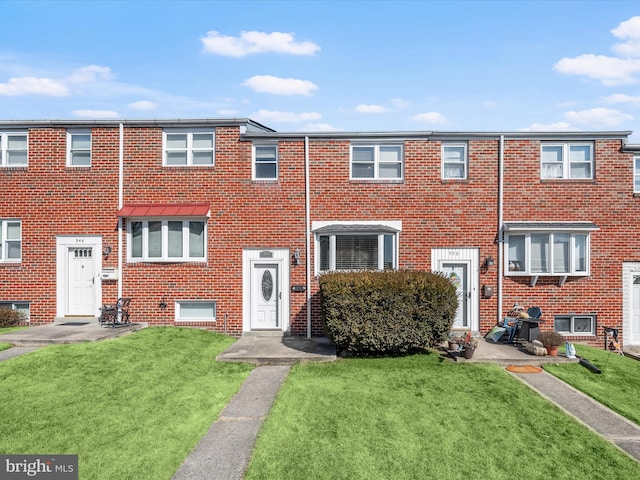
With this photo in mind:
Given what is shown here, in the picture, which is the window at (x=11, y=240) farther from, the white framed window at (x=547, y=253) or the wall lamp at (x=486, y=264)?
the white framed window at (x=547, y=253)

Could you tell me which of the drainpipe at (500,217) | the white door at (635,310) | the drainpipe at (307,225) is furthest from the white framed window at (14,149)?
the white door at (635,310)

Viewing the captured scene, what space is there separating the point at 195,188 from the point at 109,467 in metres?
8.52

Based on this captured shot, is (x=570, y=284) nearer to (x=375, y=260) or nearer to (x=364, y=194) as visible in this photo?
(x=375, y=260)

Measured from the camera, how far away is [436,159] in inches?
467

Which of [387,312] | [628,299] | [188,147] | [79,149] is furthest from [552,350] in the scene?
[79,149]

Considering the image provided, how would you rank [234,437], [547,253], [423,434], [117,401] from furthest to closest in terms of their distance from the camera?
[547,253]
[117,401]
[423,434]
[234,437]

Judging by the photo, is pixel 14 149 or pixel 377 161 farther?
pixel 14 149

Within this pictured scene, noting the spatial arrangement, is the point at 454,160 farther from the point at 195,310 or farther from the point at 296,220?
the point at 195,310

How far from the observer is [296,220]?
11.8 metres

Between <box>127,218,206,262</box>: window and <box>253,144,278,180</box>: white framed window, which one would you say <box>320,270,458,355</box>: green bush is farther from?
<box>127,218,206,262</box>: window

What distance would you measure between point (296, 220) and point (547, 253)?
773cm

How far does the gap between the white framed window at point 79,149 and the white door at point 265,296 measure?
638 cm

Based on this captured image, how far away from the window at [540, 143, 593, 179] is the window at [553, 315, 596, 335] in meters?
4.31

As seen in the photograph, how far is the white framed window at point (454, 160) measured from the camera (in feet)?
39.2
